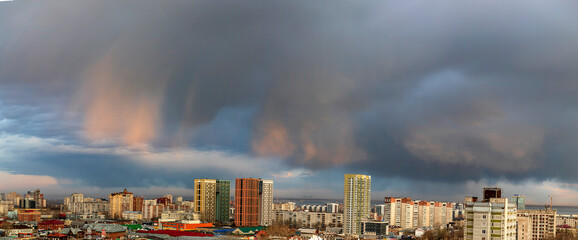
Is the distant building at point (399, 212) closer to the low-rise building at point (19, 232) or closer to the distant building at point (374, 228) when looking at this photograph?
the distant building at point (374, 228)

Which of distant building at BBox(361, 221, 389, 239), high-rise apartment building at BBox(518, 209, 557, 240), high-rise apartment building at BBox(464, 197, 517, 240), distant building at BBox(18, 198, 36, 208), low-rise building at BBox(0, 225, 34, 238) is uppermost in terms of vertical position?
high-rise apartment building at BBox(464, 197, 517, 240)

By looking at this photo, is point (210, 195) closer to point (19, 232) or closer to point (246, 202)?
A: point (246, 202)

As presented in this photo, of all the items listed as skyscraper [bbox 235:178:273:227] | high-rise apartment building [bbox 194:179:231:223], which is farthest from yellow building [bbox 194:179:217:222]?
skyscraper [bbox 235:178:273:227]

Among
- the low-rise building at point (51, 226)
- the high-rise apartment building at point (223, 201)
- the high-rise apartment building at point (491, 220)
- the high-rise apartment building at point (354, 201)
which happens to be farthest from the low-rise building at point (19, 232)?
the high-rise apartment building at point (491, 220)

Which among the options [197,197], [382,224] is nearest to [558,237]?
[382,224]

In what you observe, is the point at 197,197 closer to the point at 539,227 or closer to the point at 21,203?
the point at 21,203

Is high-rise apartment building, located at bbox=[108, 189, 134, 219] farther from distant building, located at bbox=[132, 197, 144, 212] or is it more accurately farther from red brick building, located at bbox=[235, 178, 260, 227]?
red brick building, located at bbox=[235, 178, 260, 227]

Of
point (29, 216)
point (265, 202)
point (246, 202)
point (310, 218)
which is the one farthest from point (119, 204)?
point (310, 218)
